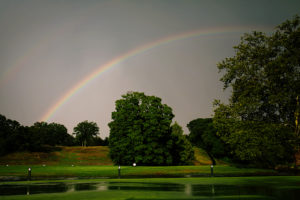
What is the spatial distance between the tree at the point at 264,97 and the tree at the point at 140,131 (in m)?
24.0

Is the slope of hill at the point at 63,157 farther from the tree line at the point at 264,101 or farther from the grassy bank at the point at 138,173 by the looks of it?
the tree line at the point at 264,101

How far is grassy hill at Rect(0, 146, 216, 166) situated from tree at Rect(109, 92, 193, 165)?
3455 centimetres

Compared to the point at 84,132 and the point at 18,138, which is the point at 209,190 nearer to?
the point at 18,138

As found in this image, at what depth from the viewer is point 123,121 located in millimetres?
63969

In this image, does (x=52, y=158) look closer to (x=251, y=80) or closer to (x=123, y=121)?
(x=123, y=121)

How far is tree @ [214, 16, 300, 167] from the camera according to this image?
3400cm

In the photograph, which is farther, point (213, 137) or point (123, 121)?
point (213, 137)

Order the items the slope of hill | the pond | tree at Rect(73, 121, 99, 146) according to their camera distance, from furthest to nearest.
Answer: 1. tree at Rect(73, 121, 99, 146)
2. the slope of hill
3. the pond

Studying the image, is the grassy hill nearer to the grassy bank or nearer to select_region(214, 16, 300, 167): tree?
the grassy bank

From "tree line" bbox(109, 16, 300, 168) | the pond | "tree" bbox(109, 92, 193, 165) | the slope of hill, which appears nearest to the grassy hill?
the slope of hill

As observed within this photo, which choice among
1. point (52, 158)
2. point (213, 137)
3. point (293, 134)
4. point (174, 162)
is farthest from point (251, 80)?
point (52, 158)

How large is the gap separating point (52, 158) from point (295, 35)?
85606mm

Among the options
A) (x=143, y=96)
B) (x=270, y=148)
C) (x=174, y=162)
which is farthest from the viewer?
(x=174, y=162)

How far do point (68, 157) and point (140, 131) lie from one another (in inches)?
2027
